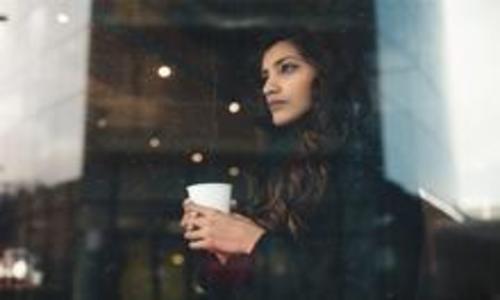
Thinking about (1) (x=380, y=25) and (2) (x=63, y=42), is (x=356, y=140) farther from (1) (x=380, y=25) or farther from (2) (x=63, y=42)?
(2) (x=63, y=42)

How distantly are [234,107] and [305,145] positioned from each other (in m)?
0.35

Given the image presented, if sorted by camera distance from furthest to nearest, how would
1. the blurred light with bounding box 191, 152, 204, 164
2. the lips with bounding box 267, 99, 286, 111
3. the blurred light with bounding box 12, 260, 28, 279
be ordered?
the lips with bounding box 267, 99, 286, 111 → the blurred light with bounding box 191, 152, 204, 164 → the blurred light with bounding box 12, 260, 28, 279

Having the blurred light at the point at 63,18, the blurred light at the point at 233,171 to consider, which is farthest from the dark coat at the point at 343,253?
the blurred light at the point at 63,18

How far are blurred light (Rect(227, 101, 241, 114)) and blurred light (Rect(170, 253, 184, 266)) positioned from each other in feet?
2.14

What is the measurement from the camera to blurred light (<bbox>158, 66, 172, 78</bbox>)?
419 centimetres

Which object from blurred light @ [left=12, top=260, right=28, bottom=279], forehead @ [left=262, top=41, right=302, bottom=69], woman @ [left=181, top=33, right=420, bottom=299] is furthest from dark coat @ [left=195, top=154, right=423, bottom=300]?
blurred light @ [left=12, top=260, right=28, bottom=279]

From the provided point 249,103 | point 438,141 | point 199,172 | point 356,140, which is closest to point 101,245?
point 199,172

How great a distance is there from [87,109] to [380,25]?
4.25 feet

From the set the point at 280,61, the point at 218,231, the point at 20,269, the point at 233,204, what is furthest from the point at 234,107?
the point at 20,269

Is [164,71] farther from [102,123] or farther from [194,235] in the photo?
[194,235]

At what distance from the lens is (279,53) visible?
4207mm

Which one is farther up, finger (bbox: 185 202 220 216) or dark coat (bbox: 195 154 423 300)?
finger (bbox: 185 202 220 216)

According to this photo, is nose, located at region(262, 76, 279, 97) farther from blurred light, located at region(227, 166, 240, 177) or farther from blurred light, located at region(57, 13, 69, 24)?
blurred light, located at region(57, 13, 69, 24)

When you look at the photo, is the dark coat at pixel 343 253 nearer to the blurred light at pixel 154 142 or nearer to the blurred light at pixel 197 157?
the blurred light at pixel 197 157
